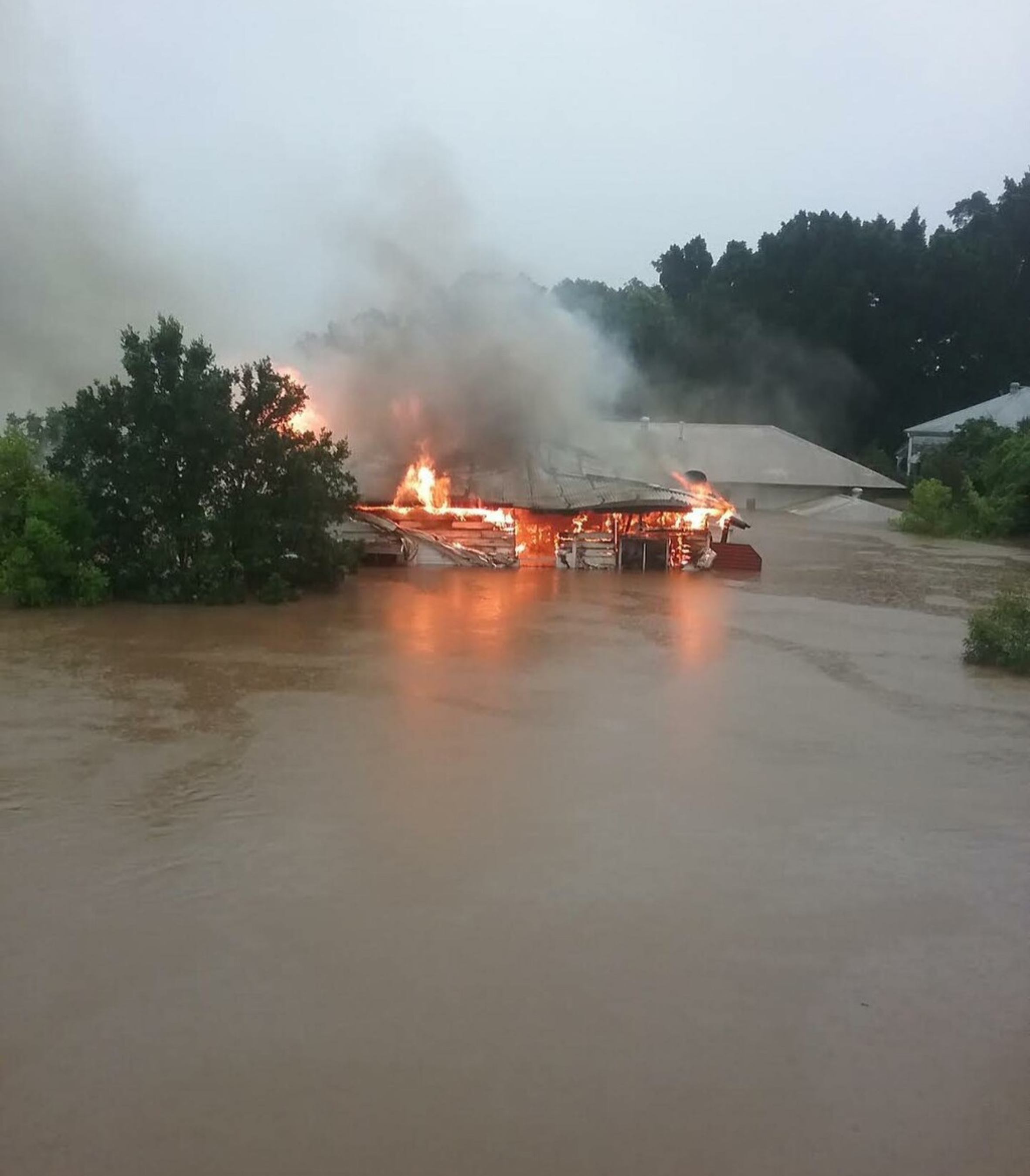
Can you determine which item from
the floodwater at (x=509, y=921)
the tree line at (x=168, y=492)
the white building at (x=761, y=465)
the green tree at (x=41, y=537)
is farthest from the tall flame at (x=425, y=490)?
the white building at (x=761, y=465)

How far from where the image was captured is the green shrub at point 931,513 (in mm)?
38062

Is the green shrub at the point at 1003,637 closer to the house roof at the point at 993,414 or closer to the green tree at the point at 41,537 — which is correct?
the green tree at the point at 41,537

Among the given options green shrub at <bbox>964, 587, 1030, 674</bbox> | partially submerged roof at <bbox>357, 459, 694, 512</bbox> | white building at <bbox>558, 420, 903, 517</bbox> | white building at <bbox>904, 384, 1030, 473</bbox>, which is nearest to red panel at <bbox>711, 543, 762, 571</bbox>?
partially submerged roof at <bbox>357, 459, 694, 512</bbox>

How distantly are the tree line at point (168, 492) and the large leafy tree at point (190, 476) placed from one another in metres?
0.02

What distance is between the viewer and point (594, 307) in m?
A: 56.0

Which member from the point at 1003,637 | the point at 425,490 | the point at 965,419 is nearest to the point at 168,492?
the point at 425,490

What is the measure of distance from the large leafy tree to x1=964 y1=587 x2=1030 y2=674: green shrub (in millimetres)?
10718

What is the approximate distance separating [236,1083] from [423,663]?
31.4ft

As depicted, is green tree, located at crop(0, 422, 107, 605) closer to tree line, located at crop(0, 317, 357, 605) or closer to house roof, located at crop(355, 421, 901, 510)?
tree line, located at crop(0, 317, 357, 605)

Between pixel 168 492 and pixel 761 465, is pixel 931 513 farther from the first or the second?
pixel 168 492

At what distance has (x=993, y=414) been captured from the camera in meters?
54.0

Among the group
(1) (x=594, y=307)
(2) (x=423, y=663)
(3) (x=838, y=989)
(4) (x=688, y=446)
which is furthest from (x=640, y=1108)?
(1) (x=594, y=307)

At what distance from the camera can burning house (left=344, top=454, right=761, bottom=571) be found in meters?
25.5

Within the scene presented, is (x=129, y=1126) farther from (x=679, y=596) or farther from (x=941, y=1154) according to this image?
(x=679, y=596)
